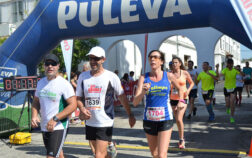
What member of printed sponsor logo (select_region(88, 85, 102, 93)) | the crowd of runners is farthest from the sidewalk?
printed sponsor logo (select_region(88, 85, 102, 93))

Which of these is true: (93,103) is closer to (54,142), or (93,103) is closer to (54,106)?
(54,106)

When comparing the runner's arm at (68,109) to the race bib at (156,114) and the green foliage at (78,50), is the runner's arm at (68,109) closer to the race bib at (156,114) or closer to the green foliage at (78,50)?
the race bib at (156,114)

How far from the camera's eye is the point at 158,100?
4.03m

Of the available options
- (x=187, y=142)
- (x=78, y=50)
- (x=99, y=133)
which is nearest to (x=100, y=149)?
(x=99, y=133)

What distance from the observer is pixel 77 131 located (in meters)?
8.35

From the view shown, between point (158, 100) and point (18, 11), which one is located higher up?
point (18, 11)

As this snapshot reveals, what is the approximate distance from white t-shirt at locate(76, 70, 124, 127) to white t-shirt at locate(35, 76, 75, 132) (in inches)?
10.9

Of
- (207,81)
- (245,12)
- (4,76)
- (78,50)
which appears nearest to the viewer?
(245,12)

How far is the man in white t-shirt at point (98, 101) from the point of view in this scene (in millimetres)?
3857

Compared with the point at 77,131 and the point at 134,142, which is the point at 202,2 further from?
the point at 77,131

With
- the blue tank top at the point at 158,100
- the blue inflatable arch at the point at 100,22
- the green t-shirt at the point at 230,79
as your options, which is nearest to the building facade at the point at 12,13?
the blue inflatable arch at the point at 100,22

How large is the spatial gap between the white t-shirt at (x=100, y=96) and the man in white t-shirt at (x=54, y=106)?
24cm

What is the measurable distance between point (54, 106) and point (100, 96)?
0.63 meters

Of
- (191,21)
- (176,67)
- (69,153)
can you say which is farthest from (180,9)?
(69,153)
